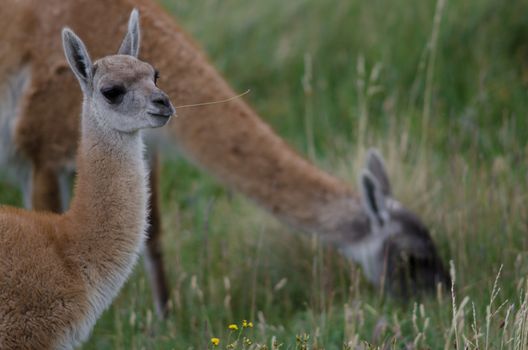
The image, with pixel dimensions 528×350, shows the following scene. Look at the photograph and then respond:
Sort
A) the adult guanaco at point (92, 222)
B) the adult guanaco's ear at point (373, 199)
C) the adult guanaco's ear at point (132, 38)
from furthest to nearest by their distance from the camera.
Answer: the adult guanaco's ear at point (373, 199) < the adult guanaco's ear at point (132, 38) < the adult guanaco at point (92, 222)

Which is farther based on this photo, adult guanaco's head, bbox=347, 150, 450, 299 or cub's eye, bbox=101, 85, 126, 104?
adult guanaco's head, bbox=347, 150, 450, 299

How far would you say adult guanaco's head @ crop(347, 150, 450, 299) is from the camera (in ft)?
22.0

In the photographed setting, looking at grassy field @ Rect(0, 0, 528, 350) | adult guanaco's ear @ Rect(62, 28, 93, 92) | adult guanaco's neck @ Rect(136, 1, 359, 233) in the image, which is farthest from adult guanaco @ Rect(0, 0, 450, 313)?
adult guanaco's ear @ Rect(62, 28, 93, 92)

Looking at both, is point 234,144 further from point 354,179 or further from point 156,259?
point 354,179

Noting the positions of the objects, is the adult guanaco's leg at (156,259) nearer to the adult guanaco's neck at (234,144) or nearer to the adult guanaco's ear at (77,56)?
the adult guanaco's neck at (234,144)

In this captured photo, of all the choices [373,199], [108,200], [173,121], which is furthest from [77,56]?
[373,199]

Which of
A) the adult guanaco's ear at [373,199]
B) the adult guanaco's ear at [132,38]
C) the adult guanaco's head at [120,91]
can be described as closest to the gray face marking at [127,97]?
the adult guanaco's head at [120,91]

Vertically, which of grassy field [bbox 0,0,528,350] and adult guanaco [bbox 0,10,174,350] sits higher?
adult guanaco [bbox 0,10,174,350]

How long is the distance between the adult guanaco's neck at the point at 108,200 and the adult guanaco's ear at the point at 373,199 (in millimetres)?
2207

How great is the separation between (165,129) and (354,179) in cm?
197

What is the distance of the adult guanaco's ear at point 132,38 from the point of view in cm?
505

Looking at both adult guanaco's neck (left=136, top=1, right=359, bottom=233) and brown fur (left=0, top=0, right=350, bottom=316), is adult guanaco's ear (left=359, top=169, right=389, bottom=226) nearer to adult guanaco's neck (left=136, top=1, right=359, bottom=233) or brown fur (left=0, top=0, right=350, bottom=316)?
adult guanaco's neck (left=136, top=1, right=359, bottom=233)

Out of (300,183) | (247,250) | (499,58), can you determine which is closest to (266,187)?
(300,183)

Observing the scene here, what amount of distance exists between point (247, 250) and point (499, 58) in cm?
361
